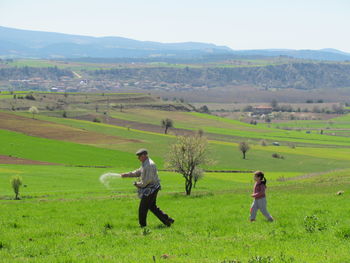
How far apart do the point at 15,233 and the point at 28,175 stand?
49.2 meters

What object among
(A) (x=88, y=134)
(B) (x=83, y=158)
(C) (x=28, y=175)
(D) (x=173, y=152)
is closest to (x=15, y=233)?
(D) (x=173, y=152)

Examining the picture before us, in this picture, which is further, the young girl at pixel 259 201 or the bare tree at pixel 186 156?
the bare tree at pixel 186 156

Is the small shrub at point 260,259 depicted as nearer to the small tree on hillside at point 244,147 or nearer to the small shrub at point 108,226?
the small shrub at point 108,226

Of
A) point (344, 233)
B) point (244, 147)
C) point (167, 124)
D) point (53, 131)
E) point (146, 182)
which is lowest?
point (167, 124)

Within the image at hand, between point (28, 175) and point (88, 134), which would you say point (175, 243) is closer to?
point (28, 175)

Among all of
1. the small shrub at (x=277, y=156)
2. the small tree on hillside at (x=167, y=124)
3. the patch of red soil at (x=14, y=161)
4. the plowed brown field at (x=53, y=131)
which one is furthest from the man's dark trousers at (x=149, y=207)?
the small tree on hillside at (x=167, y=124)

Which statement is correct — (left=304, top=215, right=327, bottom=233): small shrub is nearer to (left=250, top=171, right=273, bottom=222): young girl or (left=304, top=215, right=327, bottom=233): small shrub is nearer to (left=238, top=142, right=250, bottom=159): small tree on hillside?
(left=250, top=171, right=273, bottom=222): young girl

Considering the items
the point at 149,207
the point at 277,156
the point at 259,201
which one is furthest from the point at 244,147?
the point at 149,207

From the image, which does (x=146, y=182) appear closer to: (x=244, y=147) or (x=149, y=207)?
(x=149, y=207)

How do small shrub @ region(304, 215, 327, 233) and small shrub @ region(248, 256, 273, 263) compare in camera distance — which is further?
small shrub @ region(304, 215, 327, 233)

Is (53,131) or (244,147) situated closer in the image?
(244,147)

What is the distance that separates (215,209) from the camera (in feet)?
77.9

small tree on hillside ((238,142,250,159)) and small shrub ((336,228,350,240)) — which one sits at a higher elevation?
small shrub ((336,228,350,240))

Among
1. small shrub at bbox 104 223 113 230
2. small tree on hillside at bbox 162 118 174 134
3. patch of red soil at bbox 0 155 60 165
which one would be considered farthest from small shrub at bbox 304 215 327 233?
small tree on hillside at bbox 162 118 174 134
